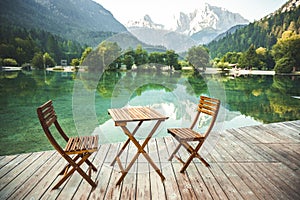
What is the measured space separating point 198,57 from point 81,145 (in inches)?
75.3

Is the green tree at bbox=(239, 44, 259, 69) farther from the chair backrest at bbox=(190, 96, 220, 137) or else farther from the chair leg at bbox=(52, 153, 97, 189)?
the chair leg at bbox=(52, 153, 97, 189)

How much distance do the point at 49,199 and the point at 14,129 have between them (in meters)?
8.04

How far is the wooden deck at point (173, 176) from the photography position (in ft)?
6.56

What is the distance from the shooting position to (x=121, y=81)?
3.47 m

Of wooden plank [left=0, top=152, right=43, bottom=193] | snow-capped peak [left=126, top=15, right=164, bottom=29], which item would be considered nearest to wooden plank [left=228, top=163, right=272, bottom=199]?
snow-capped peak [left=126, top=15, right=164, bottom=29]

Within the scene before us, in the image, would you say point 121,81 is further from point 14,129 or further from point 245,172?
point 14,129

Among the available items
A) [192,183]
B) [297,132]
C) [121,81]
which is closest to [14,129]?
[121,81]

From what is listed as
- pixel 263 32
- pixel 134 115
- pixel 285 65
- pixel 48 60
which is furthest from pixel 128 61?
pixel 263 32

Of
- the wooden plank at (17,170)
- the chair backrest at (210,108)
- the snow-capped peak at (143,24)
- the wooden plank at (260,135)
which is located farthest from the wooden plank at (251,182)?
the wooden plank at (17,170)

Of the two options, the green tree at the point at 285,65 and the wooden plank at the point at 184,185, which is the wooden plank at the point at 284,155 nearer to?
the wooden plank at the point at 184,185

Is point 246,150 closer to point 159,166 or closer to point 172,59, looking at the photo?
point 159,166

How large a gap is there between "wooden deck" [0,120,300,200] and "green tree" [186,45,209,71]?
1.20 meters

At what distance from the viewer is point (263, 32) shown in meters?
31.2

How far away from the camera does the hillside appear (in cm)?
2845
